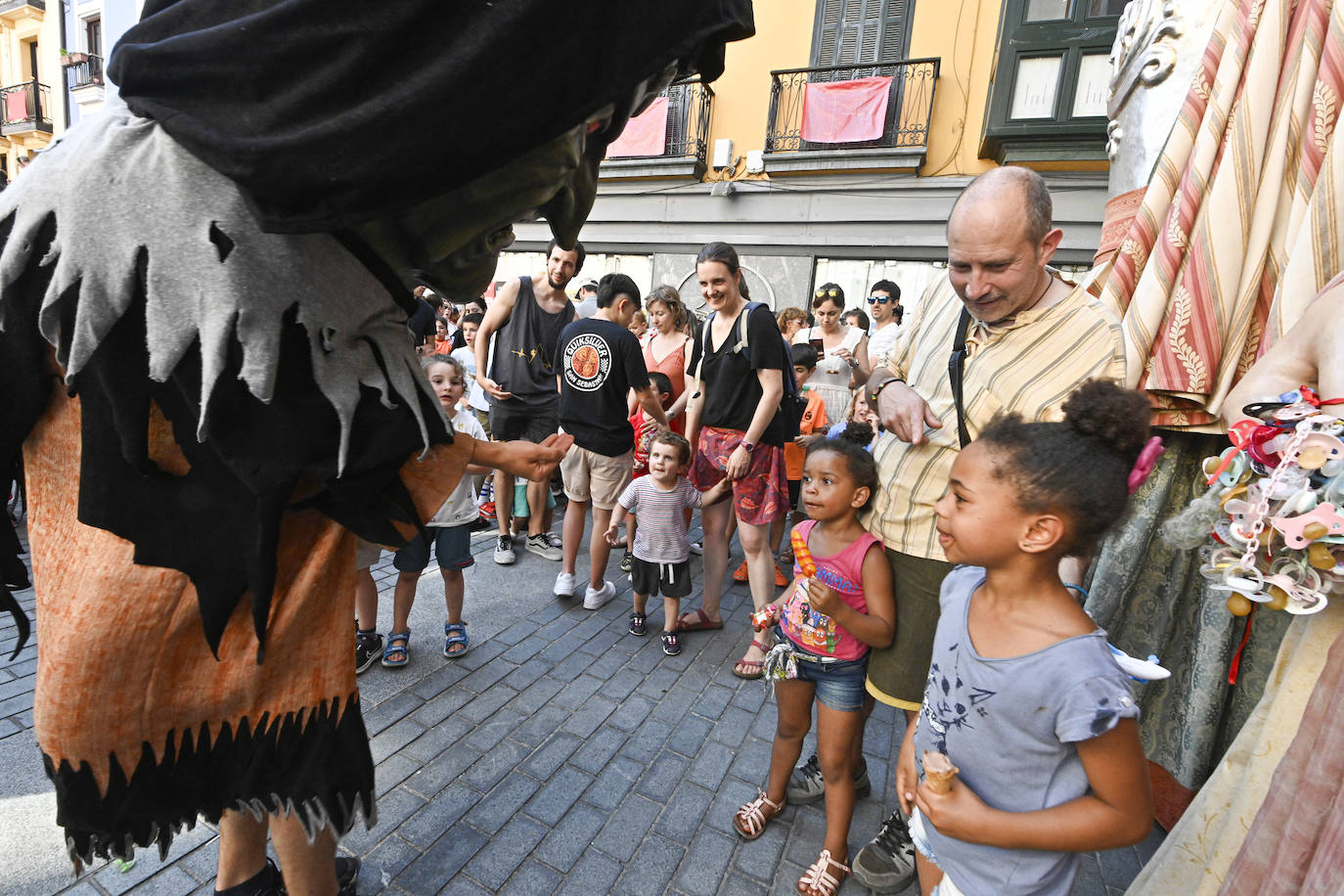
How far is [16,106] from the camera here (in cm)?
2120

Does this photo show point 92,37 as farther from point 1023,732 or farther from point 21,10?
point 1023,732

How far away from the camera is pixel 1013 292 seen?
1715mm

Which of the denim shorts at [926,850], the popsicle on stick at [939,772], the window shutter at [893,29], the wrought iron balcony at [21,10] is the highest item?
the wrought iron balcony at [21,10]

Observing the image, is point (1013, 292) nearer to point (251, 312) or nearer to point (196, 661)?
point (251, 312)

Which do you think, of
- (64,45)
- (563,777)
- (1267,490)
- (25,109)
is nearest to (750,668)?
(563,777)

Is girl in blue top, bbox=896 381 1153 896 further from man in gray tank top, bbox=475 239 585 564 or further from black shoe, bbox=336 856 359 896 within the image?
man in gray tank top, bbox=475 239 585 564

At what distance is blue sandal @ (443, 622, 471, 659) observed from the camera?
10.3ft

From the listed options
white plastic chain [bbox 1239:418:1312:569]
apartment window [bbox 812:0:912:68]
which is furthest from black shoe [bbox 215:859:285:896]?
apartment window [bbox 812:0:912:68]

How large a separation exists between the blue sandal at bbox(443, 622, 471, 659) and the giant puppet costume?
195 cm

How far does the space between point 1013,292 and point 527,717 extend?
242 cm

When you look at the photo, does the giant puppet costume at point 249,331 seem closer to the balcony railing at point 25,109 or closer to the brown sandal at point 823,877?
the brown sandal at point 823,877

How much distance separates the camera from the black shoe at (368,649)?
119 inches

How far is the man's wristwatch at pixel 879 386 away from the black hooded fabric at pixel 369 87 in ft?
4.73

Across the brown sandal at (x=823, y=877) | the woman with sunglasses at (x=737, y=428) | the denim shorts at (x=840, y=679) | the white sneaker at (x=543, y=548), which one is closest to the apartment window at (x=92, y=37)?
the white sneaker at (x=543, y=548)
